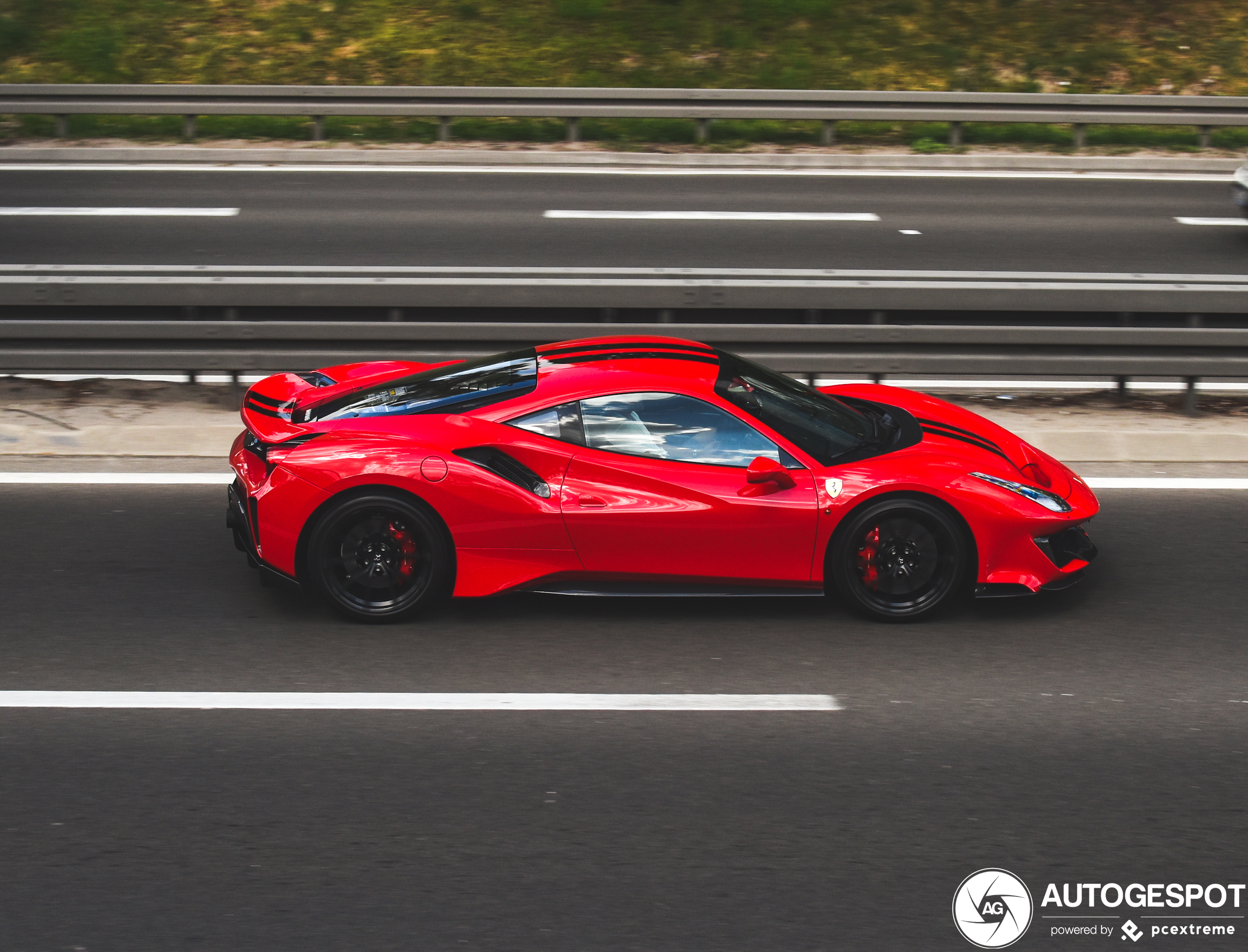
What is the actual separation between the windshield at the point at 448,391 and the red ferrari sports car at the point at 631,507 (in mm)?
30

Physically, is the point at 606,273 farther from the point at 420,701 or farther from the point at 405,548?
the point at 420,701

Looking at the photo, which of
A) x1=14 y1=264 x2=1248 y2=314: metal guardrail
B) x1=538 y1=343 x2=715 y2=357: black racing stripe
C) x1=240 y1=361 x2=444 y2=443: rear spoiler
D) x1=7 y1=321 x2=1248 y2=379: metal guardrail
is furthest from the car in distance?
x1=240 y1=361 x2=444 y2=443: rear spoiler

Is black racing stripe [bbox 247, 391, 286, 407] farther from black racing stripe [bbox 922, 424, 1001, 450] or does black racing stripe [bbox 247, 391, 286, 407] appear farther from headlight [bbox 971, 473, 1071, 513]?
headlight [bbox 971, 473, 1071, 513]

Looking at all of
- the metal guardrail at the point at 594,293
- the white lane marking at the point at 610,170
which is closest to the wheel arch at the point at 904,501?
the metal guardrail at the point at 594,293

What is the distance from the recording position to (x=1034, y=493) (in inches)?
231

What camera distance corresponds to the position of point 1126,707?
5109 millimetres

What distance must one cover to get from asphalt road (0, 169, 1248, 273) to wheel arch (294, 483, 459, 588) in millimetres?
6703

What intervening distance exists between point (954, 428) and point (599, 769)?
272 centimetres

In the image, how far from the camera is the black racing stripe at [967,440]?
19.9ft

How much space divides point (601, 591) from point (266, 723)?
5.20 feet

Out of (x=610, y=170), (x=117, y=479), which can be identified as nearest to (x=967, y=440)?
(x=117, y=479)

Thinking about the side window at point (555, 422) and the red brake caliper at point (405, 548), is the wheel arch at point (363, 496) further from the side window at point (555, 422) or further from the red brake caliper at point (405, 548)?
the side window at point (555, 422)

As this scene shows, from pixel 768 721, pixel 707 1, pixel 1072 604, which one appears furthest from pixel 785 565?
pixel 707 1

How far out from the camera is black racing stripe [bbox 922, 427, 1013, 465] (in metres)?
6.07
